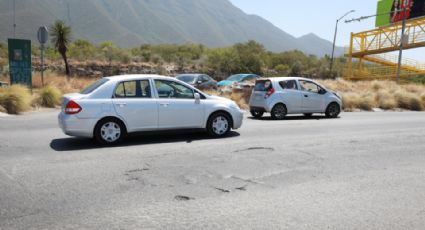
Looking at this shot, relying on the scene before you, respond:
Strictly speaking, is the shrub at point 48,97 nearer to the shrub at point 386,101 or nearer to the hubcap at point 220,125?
the hubcap at point 220,125

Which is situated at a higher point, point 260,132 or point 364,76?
point 364,76

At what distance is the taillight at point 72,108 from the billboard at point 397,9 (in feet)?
118

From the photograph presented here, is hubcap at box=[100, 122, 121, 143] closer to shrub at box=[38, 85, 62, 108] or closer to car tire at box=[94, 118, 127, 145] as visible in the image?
car tire at box=[94, 118, 127, 145]

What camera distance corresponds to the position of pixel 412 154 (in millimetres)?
8398

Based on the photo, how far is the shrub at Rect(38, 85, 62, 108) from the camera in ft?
53.3

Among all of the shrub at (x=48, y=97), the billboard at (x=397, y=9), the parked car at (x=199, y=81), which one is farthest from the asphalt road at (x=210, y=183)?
the billboard at (x=397, y=9)

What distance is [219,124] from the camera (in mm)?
9820

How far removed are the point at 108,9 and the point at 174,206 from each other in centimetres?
18223

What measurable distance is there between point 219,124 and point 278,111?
5260 millimetres

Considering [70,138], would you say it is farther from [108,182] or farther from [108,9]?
[108,9]

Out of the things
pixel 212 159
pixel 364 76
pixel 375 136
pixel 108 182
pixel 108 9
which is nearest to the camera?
pixel 108 182

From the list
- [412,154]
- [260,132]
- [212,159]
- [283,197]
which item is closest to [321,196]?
[283,197]

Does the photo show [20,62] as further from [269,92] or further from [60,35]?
[60,35]

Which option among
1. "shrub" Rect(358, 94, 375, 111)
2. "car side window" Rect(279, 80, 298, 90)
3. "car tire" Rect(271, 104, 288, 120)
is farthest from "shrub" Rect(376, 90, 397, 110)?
"car tire" Rect(271, 104, 288, 120)
